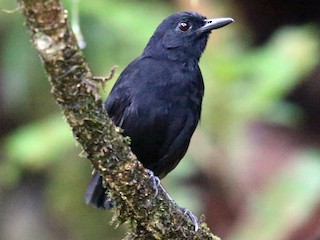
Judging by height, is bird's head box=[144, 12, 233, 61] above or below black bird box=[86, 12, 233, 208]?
above

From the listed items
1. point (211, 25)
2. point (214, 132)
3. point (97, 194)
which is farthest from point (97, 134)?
point (214, 132)

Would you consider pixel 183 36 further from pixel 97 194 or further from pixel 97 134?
pixel 97 134

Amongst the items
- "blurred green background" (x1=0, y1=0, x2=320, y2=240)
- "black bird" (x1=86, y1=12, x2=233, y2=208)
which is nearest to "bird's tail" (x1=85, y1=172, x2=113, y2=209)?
"black bird" (x1=86, y1=12, x2=233, y2=208)

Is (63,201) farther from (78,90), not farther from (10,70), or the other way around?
(78,90)

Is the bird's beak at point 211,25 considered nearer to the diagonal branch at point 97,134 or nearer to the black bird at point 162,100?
the black bird at point 162,100

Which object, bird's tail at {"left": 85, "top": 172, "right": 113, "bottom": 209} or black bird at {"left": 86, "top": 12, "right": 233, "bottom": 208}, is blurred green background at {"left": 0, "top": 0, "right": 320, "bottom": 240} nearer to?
black bird at {"left": 86, "top": 12, "right": 233, "bottom": 208}

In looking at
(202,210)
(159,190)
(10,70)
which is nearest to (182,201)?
(202,210)
